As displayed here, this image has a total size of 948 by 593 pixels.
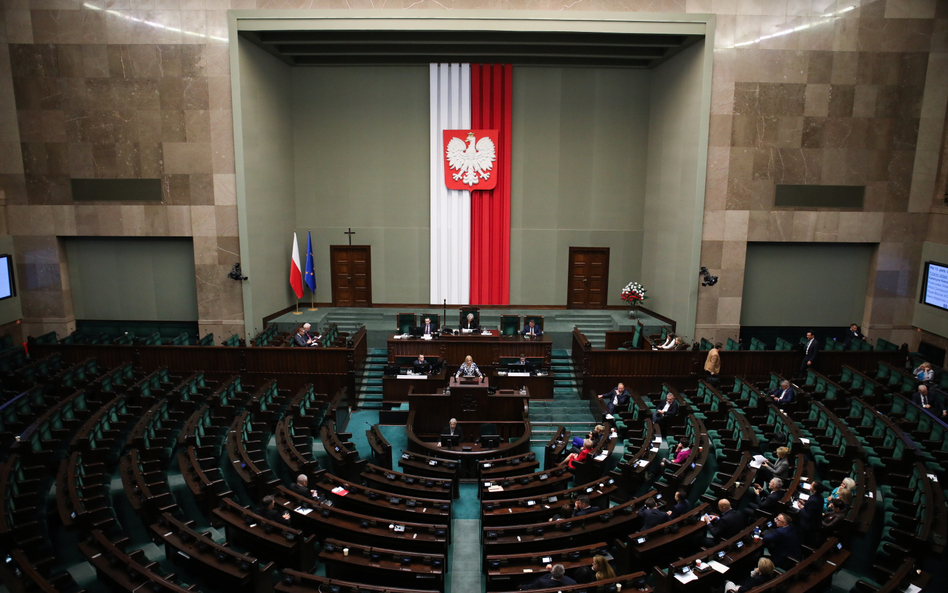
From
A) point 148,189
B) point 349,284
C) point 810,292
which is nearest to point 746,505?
point 810,292

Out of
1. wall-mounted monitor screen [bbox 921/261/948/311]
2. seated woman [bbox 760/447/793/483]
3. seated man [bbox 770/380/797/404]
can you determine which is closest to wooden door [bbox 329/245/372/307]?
seated man [bbox 770/380/797/404]

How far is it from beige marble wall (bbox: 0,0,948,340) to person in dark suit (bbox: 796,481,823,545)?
8.49 m

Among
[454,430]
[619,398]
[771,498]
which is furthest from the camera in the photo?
[619,398]

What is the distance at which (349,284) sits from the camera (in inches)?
699

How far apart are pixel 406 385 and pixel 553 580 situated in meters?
7.00

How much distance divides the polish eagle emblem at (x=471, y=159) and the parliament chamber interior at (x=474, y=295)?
10cm

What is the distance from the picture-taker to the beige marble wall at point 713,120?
13.8 m

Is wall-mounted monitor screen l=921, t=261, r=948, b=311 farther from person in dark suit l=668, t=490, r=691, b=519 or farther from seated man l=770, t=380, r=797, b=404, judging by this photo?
person in dark suit l=668, t=490, r=691, b=519

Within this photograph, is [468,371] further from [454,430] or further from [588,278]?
[588,278]

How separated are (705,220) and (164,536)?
12920 mm

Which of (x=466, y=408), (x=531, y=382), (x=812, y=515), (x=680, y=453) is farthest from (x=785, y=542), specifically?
(x=531, y=382)

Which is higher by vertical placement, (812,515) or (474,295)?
(474,295)

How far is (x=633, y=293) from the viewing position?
16.5 m

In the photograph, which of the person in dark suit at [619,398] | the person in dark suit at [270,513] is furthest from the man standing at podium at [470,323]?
the person in dark suit at [270,513]
